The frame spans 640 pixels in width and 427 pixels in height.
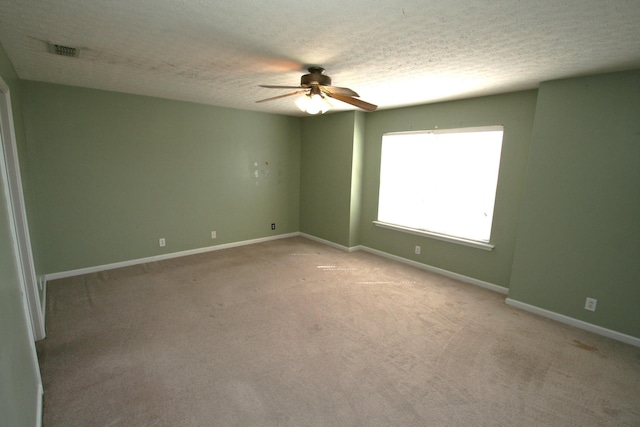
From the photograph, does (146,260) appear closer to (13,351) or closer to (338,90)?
(13,351)

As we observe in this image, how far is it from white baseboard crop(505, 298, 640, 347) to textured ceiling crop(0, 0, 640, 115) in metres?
2.26

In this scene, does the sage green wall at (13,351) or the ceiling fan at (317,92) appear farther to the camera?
the ceiling fan at (317,92)

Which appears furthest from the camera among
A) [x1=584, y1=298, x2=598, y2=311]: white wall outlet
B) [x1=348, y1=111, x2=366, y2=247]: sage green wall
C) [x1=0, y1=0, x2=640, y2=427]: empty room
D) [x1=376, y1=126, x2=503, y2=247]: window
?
[x1=348, y1=111, x2=366, y2=247]: sage green wall

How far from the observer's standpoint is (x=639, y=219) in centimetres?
237

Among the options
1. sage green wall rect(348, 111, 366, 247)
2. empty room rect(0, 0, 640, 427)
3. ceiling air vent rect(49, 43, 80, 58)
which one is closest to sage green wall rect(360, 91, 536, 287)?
empty room rect(0, 0, 640, 427)

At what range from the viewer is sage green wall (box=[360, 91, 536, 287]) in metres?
3.15

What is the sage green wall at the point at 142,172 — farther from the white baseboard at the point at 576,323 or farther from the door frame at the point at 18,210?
the white baseboard at the point at 576,323

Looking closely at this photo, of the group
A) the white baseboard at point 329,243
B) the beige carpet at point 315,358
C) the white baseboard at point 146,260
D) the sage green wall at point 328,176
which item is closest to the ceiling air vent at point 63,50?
the beige carpet at point 315,358

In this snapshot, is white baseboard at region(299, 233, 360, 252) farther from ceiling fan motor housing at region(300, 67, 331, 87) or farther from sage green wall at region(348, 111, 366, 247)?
ceiling fan motor housing at region(300, 67, 331, 87)

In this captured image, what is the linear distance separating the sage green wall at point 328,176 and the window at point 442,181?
590 mm

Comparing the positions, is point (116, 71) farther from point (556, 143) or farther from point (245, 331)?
point (556, 143)

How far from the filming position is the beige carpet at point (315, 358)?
173 cm

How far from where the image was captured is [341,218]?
4.89 metres

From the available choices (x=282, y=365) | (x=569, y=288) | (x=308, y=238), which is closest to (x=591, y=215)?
(x=569, y=288)
